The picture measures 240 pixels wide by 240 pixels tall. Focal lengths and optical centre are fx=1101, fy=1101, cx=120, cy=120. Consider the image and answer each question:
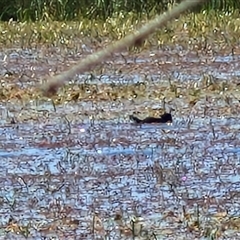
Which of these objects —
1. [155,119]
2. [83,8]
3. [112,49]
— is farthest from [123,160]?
[83,8]

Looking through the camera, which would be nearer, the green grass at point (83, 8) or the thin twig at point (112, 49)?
the thin twig at point (112, 49)

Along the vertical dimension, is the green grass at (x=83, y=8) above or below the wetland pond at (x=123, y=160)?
above

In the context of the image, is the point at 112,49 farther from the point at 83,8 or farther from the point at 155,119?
the point at 83,8

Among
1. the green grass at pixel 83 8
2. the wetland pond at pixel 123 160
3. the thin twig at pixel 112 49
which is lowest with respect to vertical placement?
the thin twig at pixel 112 49

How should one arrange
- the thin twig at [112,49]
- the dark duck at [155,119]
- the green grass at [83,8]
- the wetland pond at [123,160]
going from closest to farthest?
the thin twig at [112,49], the wetland pond at [123,160], the dark duck at [155,119], the green grass at [83,8]

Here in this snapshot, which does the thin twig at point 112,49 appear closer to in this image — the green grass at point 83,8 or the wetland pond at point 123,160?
the wetland pond at point 123,160

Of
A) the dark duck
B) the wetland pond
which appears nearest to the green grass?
the wetland pond

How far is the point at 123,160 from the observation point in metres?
3.82

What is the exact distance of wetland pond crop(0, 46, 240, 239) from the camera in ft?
9.69

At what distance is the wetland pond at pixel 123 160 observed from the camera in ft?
9.69

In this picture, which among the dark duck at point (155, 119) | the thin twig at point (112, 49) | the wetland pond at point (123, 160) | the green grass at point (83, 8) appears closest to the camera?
the thin twig at point (112, 49)

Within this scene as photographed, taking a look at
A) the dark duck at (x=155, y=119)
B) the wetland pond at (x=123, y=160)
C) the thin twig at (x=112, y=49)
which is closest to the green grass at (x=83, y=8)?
the wetland pond at (x=123, y=160)

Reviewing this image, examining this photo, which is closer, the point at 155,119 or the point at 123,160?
the point at 123,160

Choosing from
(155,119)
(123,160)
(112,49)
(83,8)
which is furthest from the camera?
(83,8)
